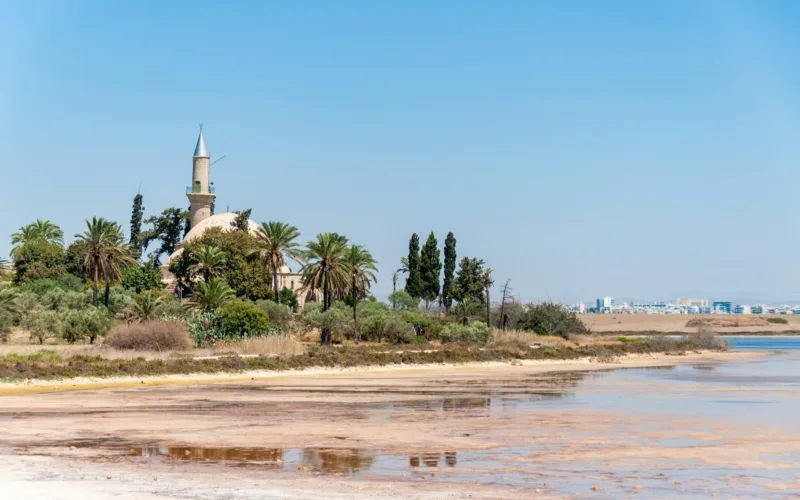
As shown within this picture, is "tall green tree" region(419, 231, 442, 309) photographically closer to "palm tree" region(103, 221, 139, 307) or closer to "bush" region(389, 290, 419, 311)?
"bush" region(389, 290, 419, 311)

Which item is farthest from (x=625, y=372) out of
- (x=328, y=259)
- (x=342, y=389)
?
(x=328, y=259)

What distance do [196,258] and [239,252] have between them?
11.9 feet

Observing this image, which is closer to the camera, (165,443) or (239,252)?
(165,443)

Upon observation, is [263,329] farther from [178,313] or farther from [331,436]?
[331,436]

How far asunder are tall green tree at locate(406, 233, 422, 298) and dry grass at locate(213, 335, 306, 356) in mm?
44541

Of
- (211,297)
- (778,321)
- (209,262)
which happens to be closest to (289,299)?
(209,262)

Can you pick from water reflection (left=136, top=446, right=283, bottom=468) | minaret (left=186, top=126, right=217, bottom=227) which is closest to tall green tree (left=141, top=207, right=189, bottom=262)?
minaret (left=186, top=126, right=217, bottom=227)

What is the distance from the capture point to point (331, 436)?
21188 mm

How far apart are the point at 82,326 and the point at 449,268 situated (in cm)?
4912

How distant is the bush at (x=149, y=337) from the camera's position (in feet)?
158

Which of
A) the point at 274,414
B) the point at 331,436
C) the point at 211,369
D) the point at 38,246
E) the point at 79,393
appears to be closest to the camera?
the point at 331,436

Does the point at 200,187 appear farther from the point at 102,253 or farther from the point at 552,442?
the point at 552,442

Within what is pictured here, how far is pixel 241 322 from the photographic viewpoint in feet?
188

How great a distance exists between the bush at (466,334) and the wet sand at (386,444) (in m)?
31.6
